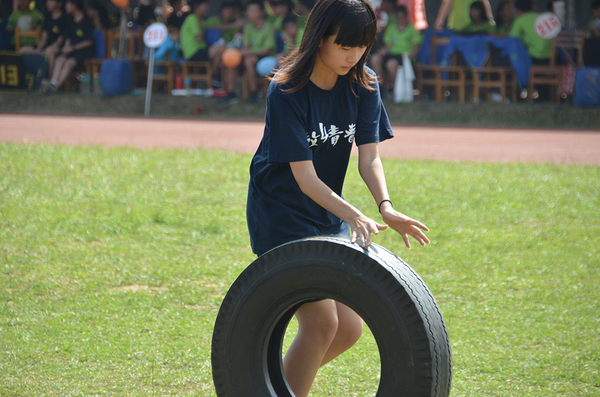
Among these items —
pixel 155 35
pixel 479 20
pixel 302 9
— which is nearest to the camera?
pixel 479 20

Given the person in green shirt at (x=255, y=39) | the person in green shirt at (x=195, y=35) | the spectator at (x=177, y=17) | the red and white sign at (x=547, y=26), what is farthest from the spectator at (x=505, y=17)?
the spectator at (x=177, y=17)

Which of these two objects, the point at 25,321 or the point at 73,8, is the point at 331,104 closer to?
the point at 25,321

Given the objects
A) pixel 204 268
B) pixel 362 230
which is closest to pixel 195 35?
pixel 204 268

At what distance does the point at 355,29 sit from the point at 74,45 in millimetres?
14264

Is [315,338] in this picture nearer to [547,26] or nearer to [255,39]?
[547,26]

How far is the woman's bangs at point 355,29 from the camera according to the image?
2.26m

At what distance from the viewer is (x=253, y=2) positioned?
13.7 metres

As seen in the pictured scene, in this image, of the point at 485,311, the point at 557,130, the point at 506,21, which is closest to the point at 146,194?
the point at 485,311

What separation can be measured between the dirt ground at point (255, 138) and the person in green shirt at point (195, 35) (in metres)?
2.05

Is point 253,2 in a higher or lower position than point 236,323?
higher

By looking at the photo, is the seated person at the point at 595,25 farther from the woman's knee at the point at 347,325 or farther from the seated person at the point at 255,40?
the woman's knee at the point at 347,325

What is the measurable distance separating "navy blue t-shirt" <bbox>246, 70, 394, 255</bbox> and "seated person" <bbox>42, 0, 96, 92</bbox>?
13.8 metres

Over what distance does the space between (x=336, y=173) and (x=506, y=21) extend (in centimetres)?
1147

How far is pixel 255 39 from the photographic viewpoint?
1371 cm
